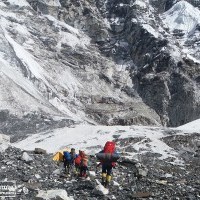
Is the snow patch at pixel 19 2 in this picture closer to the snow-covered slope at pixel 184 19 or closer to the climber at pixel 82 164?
the snow-covered slope at pixel 184 19

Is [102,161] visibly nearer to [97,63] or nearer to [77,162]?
[77,162]

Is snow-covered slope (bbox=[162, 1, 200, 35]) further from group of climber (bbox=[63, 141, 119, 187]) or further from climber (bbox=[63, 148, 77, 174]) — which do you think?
group of climber (bbox=[63, 141, 119, 187])

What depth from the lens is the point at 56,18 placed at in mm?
178625

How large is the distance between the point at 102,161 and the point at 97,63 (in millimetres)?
143569

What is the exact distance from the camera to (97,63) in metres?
159

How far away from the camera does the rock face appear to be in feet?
401

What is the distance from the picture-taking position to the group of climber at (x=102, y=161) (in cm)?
1595

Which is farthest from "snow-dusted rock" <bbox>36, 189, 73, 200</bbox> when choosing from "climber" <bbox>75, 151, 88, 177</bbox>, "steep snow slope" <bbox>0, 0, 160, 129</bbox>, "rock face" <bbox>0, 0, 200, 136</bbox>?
"steep snow slope" <bbox>0, 0, 160, 129</bbox>

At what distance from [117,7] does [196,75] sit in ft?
179

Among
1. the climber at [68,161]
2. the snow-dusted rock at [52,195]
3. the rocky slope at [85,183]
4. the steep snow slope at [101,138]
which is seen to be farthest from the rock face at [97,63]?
the snow-dusted rock at [52,195]

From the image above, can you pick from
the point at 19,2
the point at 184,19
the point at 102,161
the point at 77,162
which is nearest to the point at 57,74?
the point at 19,2

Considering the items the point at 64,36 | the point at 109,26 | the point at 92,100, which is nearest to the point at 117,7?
the point at 109,26

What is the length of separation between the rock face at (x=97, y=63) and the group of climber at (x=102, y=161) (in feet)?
227

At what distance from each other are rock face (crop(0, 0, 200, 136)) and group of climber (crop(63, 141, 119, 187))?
6924cm
